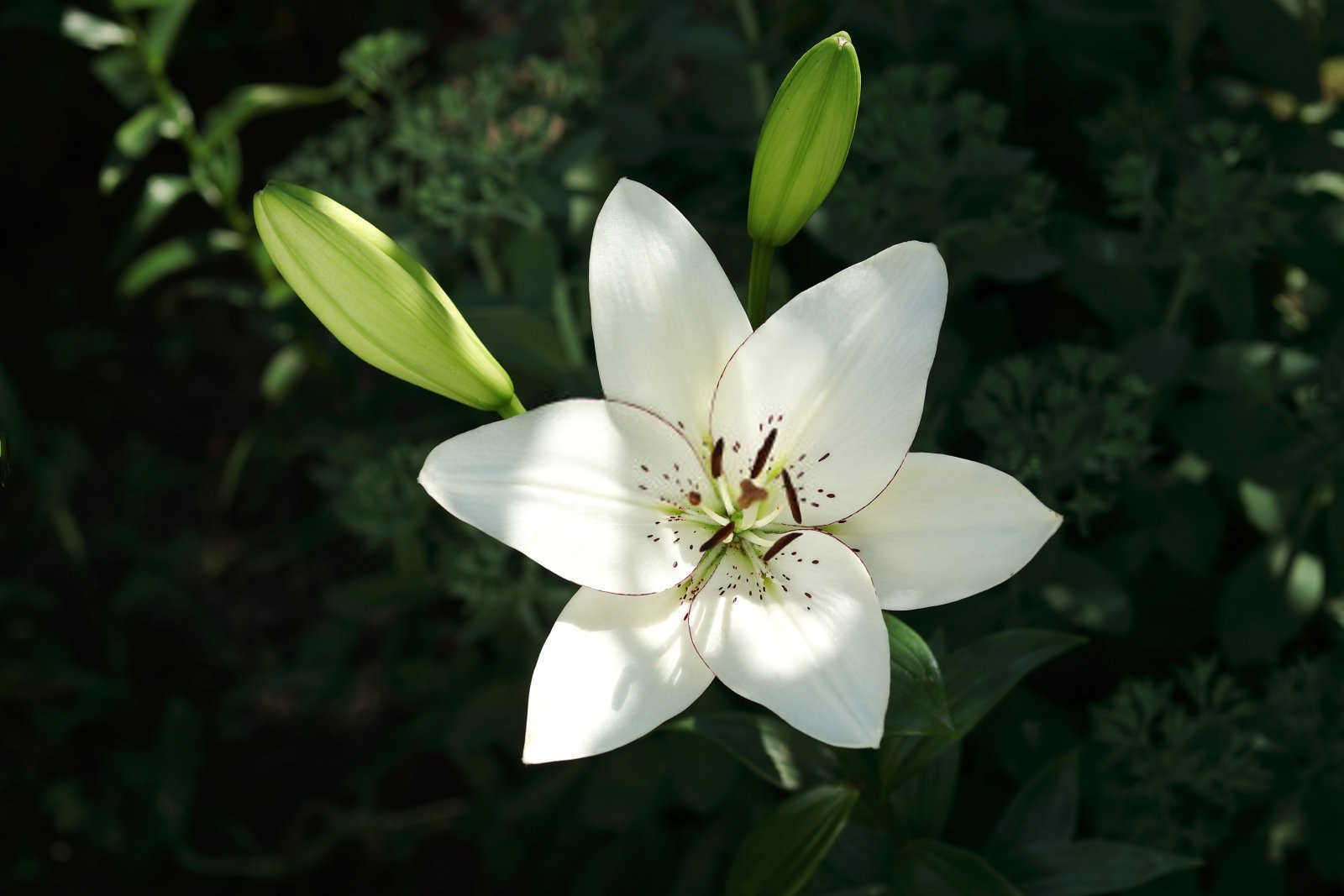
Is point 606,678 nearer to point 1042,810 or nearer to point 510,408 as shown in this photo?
point 510,408

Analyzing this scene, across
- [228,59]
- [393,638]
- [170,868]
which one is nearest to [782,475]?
[393,638]

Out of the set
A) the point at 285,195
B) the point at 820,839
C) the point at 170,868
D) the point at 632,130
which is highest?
the point at 285,195

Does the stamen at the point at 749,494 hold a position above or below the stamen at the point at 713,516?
above

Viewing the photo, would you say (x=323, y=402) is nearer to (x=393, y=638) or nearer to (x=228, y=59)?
(x=393, y=638)

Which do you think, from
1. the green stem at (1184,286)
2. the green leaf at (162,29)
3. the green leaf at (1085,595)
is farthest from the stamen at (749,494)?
the green leaf at (162,29)

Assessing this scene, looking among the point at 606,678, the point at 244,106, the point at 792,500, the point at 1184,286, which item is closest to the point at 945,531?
the point at 792,500

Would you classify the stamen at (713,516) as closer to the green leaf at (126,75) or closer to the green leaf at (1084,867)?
the green leaf at (1084,867)
